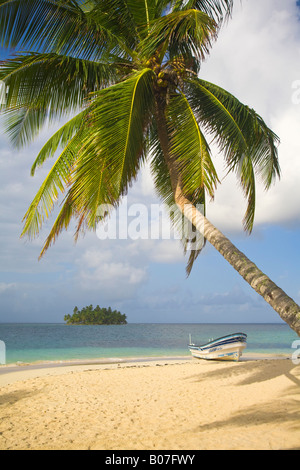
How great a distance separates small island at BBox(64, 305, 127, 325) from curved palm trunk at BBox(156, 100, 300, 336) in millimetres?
78338

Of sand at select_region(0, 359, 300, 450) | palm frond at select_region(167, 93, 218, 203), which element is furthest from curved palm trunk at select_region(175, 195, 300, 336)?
sand at select_region(0, 359, 300, 450)

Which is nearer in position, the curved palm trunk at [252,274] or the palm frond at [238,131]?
the curved palm trunk at [252,274]

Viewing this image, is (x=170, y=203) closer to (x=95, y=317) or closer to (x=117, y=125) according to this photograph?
(x=117, y=125)

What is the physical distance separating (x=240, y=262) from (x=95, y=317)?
8127 cm

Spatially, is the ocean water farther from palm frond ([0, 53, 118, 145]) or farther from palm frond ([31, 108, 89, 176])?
palm frond ([0, 53, 118, 145])

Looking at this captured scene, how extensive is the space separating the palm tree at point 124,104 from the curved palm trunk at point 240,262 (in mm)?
21

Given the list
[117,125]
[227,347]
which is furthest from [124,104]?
[227,347]

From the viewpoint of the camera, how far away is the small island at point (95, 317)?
8269 cm

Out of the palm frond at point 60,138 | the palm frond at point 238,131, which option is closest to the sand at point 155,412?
the palm frond at point 238,131

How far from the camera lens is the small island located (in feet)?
271

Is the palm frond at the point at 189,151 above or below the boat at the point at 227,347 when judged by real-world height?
above

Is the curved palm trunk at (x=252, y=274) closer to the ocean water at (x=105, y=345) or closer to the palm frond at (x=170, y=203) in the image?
the palm frond at (x=170, y=203)
